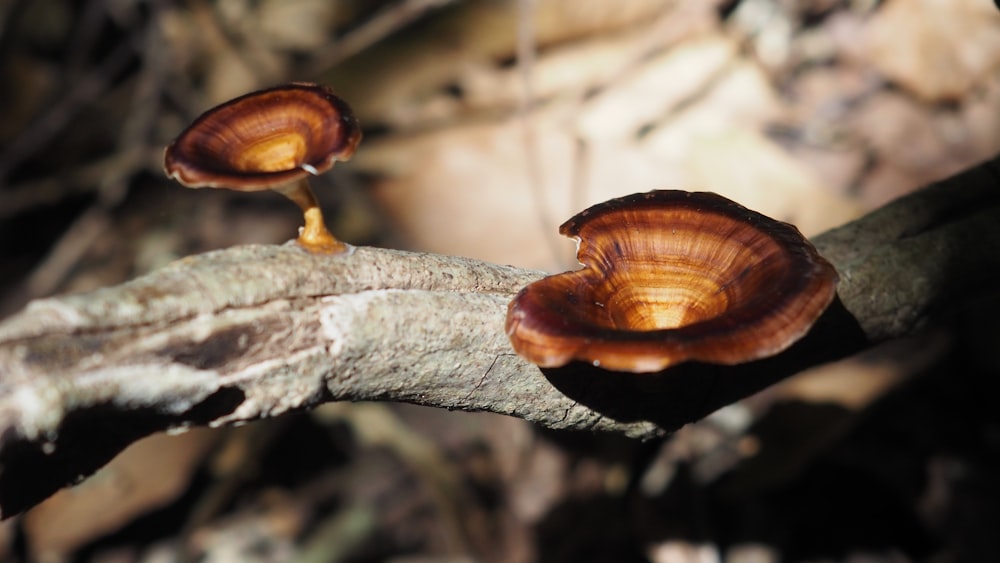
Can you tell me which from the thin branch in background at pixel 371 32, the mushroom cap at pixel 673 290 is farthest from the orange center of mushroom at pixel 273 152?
the thin branch in background at pixel 371 32

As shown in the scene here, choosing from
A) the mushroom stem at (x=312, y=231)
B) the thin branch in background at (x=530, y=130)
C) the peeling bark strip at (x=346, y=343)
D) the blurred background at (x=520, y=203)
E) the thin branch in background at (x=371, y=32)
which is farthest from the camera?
the thin branch in background at (x=371, y=32)

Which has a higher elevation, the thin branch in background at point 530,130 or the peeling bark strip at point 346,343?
the thin branch in background at point 530,130

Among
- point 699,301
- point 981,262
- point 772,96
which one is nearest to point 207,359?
point 699,301

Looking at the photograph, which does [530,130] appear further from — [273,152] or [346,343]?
[346,343]

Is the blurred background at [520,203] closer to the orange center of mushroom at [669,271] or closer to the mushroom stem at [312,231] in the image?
the orange center of mushroom at [669,271]

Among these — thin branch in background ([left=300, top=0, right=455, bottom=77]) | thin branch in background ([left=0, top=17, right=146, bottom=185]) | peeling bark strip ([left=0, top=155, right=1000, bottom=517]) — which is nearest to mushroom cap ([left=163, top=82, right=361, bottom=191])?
peeling bark strip ([left=0, top=155, right=1000, bottom=517])

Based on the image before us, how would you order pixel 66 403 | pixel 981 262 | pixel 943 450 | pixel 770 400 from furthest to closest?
pixel 943 450 → pixel 770 400 → pixel 981 262 → pixel 66 403

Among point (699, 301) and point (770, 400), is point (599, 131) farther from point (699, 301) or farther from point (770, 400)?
point (699, 301)
